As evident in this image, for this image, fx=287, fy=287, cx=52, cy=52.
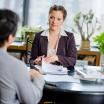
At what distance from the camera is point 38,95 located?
171 centimetres

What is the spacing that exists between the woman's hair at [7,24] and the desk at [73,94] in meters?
0.53

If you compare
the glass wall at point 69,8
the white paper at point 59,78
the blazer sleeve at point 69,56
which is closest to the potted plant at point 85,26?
the glass wall at point 69,8

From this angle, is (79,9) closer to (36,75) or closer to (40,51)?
(40,51)

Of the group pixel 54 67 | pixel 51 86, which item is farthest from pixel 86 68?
pixel 51 86

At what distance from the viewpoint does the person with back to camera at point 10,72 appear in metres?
1.58

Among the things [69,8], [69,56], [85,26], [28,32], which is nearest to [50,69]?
[69,56]

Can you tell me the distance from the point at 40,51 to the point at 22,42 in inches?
51.2

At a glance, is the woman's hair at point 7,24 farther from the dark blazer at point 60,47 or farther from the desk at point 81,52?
the desk at point 81,52

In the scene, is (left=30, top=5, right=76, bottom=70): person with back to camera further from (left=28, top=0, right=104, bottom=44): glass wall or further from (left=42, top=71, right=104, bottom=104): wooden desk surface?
→ (left=28, top=0, right=104, bottom=44): glass wall

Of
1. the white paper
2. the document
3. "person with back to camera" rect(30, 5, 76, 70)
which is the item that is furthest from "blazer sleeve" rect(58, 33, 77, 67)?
the white paper

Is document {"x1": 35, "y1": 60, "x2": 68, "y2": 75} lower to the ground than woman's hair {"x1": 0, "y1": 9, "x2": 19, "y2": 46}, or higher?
lower

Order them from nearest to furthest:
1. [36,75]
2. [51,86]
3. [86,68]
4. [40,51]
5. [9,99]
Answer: [9,99]
[36,75]
[51,86]
[86,68]
[40,51]

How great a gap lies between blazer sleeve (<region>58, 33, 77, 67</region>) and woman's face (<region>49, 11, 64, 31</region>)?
188mm

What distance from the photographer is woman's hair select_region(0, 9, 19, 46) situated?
157cm
